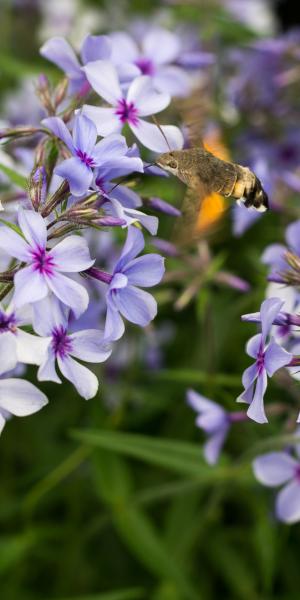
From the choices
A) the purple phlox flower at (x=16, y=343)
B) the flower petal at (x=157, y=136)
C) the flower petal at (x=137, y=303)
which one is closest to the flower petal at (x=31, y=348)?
the purple phlox flower at (x=16, y=343)

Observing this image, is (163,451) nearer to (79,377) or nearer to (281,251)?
(281,251)

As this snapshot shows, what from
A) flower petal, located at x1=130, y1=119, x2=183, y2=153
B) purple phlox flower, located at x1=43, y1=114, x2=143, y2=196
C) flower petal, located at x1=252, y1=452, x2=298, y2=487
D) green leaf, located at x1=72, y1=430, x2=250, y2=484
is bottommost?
green leaf, located at x1=72, y1=430, x2=250, y2=484

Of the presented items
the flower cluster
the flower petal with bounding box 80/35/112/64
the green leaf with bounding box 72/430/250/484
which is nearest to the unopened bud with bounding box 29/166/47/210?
the flower cluster

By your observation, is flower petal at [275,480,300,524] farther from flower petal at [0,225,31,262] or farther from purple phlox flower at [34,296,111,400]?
flower petal at [0,225,31,262]

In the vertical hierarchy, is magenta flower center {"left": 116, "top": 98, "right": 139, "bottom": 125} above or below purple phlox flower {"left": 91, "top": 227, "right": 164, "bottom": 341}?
above

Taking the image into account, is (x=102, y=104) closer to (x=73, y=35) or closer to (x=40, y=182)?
(x=40, y=182)

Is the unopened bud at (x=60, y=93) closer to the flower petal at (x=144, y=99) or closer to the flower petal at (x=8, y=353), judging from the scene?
the flower petal at (x=144, y=99)
